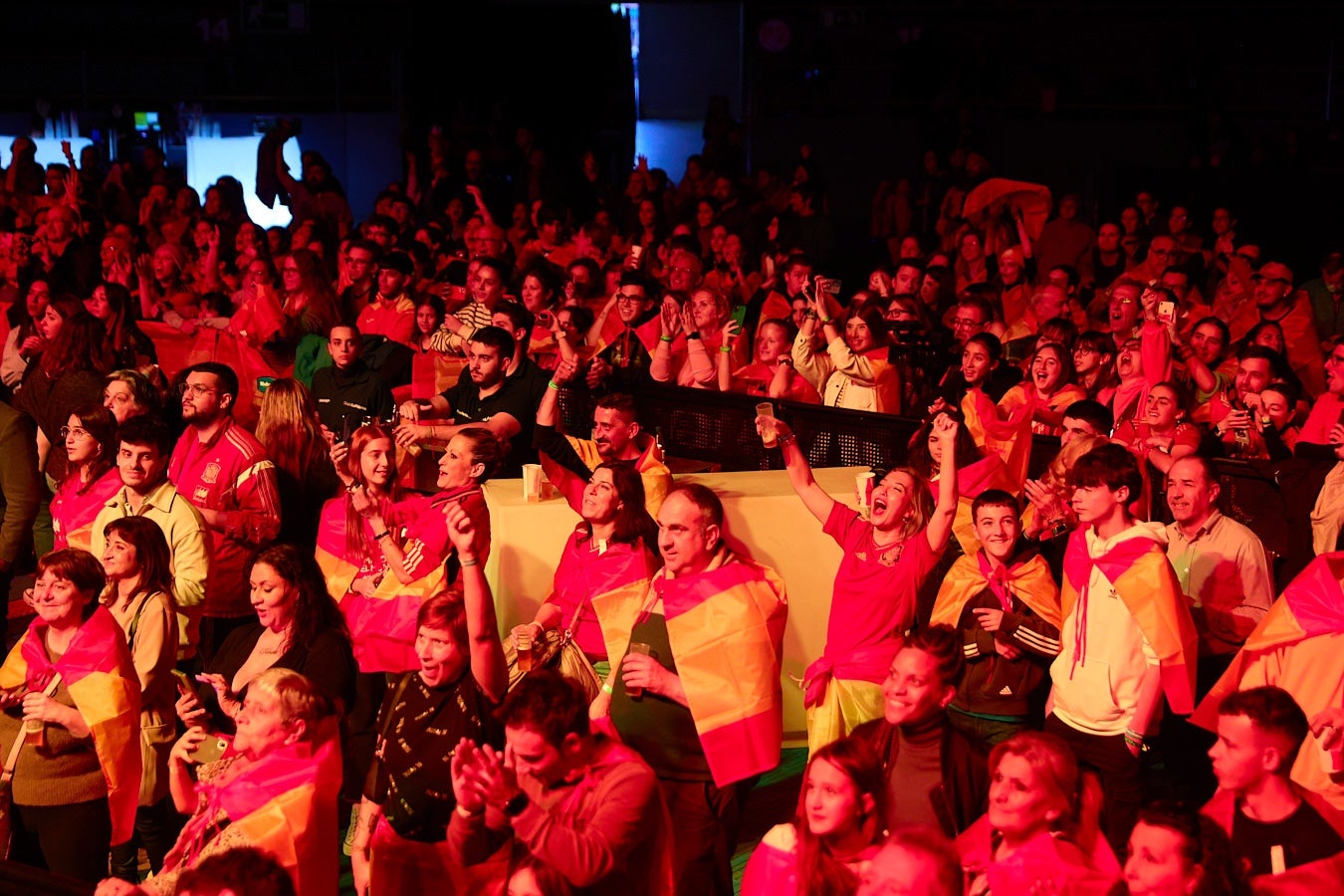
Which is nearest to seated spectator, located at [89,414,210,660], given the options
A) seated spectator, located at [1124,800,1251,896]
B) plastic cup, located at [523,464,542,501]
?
plastic cup, located at [523,464,542,501]

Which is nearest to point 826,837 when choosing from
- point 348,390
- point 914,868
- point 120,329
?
point 914,868

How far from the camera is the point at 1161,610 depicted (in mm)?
4664

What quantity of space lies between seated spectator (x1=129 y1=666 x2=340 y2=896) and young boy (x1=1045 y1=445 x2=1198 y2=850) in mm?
2123

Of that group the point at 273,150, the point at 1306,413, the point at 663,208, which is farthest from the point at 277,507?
the point at 273,150

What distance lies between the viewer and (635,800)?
3.72m

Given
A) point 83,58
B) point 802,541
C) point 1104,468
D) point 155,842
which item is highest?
point 83,58

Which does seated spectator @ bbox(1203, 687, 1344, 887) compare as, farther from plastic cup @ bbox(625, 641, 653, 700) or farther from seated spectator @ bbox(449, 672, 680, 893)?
plastic cup @ bbox(625, 641, 653, 700)

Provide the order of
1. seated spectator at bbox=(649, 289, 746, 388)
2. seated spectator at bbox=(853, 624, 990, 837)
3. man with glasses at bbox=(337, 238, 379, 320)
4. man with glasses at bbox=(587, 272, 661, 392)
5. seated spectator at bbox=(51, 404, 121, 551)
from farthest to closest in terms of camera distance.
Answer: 1. man with glasses at bbox=(337, 238, 379, 320)
2. man with glasses at bbox=(587, 272, 661, 392)
3. seated spectator at bbox=(649, 289, 746, 388)
4. seated spectator at bbox=(51, 404, 121, 551)
5. seated spectator at bbox=(853, 624, 990, 837)

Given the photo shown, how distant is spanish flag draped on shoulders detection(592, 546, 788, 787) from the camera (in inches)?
176

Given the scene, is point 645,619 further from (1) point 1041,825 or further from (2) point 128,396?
(2) point 128,396

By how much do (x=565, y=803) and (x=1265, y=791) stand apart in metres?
1.62

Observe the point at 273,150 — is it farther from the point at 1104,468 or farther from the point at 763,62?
the point at 1104,468

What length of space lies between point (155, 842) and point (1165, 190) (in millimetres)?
11082

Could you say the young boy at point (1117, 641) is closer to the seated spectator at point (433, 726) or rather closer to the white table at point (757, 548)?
the white table at point (757, 548)
